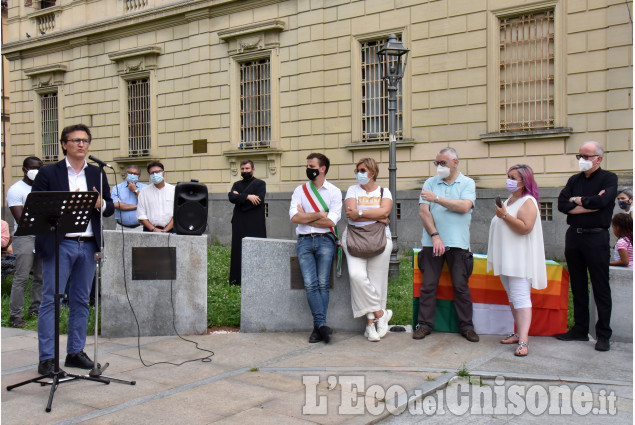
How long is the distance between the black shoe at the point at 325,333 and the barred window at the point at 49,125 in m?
19.2

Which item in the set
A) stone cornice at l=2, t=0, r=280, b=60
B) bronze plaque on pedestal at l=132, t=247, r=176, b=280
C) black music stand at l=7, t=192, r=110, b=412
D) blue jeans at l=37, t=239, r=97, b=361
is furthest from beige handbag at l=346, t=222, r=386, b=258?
stone cornice at l=2, t=0, r=280, b=60

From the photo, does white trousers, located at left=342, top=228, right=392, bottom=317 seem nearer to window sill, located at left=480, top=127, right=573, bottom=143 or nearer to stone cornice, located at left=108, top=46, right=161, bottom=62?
window sill, located at left=480, top=127, right=573, bottom=143

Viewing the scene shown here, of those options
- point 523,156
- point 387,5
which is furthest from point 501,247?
point 387,5

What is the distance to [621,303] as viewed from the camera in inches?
289

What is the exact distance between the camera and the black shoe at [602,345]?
276 inches

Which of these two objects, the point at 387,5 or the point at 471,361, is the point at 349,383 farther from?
the point at 387,5

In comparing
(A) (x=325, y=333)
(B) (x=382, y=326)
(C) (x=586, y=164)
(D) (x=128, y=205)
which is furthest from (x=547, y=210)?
(D) (x=128, y=205)

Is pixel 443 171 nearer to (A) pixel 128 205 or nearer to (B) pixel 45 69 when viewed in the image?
(A) pixel 128 205

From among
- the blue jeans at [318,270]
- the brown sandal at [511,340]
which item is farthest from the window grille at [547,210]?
the blue jeans at [318,270]

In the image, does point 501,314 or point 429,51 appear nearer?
point 501,314

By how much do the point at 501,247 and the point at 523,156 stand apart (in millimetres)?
7380

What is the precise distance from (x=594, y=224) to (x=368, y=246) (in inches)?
92.8

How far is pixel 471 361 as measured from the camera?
21.8 feet

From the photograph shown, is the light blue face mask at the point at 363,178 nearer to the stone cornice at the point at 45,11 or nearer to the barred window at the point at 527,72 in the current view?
the barred window at the point at 527,72
